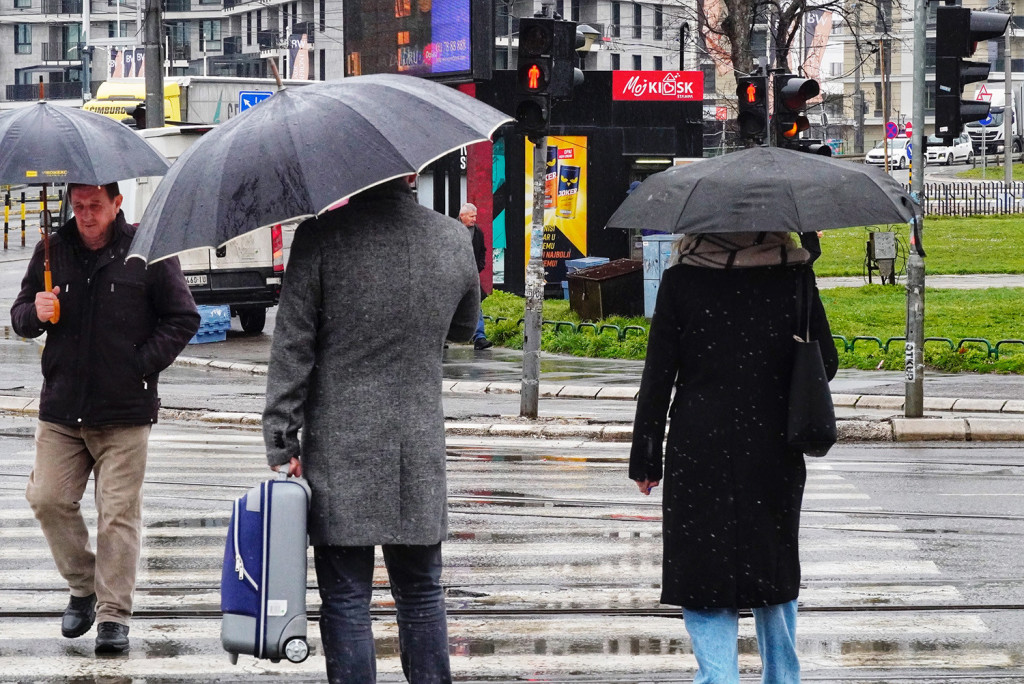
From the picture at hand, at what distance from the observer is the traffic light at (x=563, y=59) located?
12852 millimetres

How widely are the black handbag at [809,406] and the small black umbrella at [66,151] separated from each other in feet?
9.39

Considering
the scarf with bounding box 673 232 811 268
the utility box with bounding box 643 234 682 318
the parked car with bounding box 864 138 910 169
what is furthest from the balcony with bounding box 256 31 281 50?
the scarf with bounding box 673 232 811 268

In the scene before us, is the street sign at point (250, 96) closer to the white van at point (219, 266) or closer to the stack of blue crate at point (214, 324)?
the white van at point (219, 266)

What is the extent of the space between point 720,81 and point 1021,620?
92.1 metres

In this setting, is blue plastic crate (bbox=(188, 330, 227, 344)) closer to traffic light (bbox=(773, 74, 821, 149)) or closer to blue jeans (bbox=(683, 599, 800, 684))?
traffic light (bbox=(773, 74, 821, 149))

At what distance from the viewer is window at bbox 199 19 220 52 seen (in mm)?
97250

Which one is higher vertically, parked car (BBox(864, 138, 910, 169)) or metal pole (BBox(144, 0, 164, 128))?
metal pole (BBox(144, 0, 164, 128))

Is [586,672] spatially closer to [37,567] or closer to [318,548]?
[318,548]

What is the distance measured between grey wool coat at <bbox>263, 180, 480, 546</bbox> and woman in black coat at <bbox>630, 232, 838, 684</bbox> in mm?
721

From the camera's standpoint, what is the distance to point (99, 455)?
6023 millimetres

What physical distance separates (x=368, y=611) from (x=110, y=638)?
1891 millimetres

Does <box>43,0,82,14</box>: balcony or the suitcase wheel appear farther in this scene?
<box>43,0,82,14</box>: balcony

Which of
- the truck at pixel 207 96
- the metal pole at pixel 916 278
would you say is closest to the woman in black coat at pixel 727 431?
the metal pole at pixel 916 278

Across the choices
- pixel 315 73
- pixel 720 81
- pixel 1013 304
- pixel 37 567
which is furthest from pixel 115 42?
pixel 37 567
